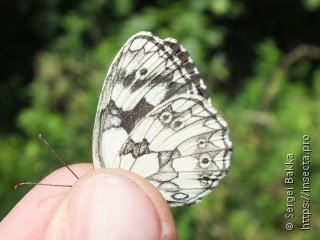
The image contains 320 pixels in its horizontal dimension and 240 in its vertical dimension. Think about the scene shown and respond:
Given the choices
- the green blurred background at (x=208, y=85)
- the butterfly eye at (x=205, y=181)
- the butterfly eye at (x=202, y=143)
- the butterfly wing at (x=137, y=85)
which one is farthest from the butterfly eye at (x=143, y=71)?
the green blurred background at (x=208, y=85)

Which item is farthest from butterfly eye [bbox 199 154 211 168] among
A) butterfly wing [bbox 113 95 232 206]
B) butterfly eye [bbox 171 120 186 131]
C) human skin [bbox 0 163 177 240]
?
human skin [bbox 0 163 177 240]

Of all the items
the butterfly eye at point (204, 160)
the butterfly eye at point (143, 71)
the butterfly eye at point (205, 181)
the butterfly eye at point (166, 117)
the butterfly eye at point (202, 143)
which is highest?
the butterfly eye at point (143, 71)

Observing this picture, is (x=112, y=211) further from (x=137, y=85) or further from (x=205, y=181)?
(x=137, y=85)

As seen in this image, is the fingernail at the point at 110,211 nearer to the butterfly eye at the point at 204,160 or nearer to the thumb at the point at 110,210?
the thumb at the point at 110,210

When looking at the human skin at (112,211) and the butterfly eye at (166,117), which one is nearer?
the human skin at (112,211)

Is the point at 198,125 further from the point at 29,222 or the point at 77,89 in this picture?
the point at 77,89
